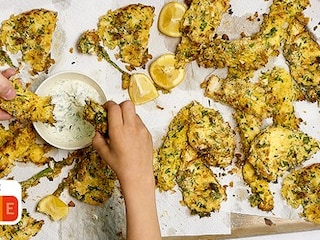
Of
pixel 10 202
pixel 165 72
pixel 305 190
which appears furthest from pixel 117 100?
pixel 305 190

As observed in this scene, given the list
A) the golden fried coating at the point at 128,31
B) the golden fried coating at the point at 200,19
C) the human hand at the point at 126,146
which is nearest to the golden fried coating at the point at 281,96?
the golden fried coating at the point at 200,19

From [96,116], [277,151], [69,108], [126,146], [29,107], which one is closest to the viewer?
[126,146]

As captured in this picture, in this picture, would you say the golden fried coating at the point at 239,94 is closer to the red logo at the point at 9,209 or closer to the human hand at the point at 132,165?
the human hand at the point at 132,165

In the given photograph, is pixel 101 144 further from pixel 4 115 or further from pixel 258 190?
pixel 258 190

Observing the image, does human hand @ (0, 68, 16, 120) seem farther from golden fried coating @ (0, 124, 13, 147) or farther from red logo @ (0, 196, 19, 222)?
red logo @ (0, 196, 19, 222)

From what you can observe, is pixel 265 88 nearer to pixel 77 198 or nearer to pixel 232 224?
pixel 232 224

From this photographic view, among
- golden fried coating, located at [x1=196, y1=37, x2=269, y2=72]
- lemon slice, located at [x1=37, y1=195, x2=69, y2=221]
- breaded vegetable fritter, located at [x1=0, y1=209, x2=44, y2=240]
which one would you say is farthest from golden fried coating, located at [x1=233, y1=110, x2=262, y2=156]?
breaded vegetable fritter, located at [x1=0, y1=209, x2=44, y2=240]

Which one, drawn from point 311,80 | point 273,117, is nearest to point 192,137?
point 273,117
